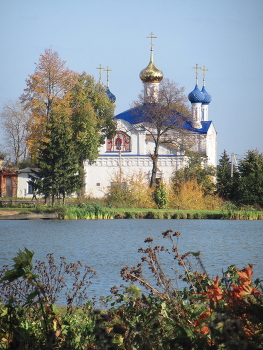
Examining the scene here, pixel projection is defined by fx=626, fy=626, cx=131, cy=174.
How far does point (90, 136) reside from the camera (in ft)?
145

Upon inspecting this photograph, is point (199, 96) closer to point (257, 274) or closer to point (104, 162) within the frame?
point (104, 162)

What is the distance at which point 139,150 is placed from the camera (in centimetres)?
5597

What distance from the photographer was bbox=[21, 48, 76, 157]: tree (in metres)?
41.1

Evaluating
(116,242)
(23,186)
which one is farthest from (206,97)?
(116,242)

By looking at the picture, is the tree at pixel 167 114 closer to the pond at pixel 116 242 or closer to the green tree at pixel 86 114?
the green tree at pixel 86 114


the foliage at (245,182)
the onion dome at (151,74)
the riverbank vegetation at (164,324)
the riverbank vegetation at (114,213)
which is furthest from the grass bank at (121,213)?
the riverbank vegetation at (164,324)

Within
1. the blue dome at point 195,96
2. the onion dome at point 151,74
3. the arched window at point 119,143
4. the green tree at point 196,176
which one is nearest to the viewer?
the green tree at point 196,176

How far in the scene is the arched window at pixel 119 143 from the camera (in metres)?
56.2

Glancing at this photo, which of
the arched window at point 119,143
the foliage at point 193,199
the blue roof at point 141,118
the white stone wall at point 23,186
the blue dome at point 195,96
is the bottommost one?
the foliage at point 193,199

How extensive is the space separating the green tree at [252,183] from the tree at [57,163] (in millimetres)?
10045

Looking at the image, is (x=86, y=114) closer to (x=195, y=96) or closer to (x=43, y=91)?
(x=43, y=91)

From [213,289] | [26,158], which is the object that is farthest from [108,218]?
[26,158]

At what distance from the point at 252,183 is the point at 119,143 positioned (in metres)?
21.4

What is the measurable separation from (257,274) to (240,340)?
918 cm
